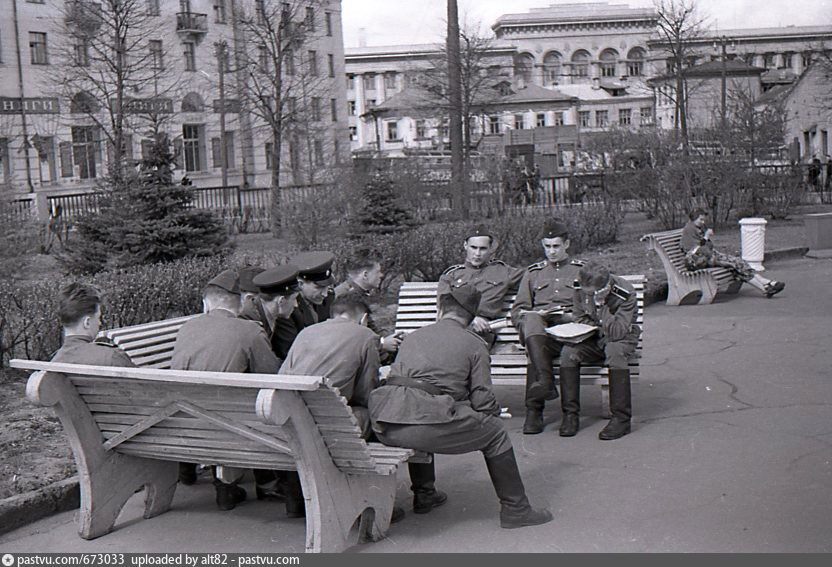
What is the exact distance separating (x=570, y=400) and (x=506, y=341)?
1076 mm

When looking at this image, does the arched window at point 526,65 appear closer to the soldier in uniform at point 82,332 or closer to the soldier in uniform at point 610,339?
the soldier in uniform at point 610,339

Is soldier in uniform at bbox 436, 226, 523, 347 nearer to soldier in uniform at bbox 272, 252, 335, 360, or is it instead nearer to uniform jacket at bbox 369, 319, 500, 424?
soldier in uniform at bbox 272, 252, 335, 360

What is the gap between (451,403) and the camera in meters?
5.39

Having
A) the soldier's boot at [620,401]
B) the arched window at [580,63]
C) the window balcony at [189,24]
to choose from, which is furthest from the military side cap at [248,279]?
the arched window at [580,63]

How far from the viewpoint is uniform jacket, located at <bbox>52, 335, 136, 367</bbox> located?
5.60 m

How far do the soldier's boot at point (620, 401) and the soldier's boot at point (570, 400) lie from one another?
21cm

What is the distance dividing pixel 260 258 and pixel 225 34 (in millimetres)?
46202

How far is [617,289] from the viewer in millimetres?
7609

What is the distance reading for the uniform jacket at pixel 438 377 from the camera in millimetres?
5352

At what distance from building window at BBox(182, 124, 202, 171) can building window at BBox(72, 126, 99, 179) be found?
655 cm

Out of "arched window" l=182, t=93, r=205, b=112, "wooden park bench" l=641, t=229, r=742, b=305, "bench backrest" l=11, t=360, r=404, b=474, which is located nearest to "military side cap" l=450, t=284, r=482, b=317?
"bench backrest" l=11, t=360, r=404, b=474

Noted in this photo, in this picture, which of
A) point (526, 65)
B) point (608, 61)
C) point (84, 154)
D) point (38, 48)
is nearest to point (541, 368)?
point (84, 154)

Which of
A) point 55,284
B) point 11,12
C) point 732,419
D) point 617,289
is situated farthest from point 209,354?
point 11,12

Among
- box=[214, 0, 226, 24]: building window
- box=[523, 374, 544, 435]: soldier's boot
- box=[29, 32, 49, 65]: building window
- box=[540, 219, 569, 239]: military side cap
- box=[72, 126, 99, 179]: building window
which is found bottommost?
box=[523, 374, 544, 435]: soldier's boot
